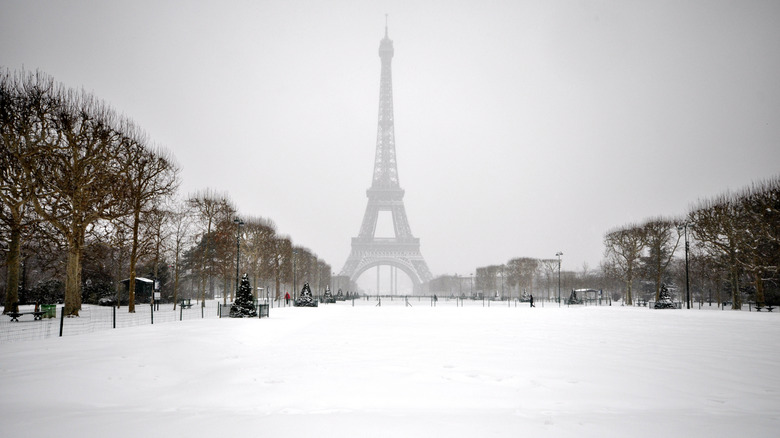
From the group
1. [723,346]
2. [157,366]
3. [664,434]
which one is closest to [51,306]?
[157,366]

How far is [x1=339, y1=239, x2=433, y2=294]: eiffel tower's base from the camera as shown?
98.1 m

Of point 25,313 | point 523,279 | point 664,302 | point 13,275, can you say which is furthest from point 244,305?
point 523,279

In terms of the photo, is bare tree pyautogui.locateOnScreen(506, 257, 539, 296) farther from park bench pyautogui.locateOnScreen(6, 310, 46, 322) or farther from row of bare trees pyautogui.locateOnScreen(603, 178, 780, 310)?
park bench pyautogui.locateOnScreen(6, 310, 46, 322)

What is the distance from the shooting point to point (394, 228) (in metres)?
110

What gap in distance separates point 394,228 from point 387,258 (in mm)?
10564

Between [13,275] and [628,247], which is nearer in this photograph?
[13,275]

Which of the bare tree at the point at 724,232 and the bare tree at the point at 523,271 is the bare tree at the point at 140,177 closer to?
the bare tree at the point at 724,232

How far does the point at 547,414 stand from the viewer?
275 inches

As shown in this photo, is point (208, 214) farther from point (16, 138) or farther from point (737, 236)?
point (737, 236)

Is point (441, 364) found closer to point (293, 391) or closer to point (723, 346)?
point (293, 391)

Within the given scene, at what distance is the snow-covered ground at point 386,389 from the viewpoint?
20.9 feet

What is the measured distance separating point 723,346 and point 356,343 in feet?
40.0

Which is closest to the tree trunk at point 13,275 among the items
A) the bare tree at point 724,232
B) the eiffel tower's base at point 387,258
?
the bare tree at point 724,232

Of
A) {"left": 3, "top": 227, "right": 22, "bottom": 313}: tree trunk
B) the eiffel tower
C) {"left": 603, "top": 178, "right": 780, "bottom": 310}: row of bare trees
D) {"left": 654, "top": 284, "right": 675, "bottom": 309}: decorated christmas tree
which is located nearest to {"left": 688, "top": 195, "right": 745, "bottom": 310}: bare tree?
{"left": 603, "top": 178, "right": 780, "bottom": 310}: row of bare trees
